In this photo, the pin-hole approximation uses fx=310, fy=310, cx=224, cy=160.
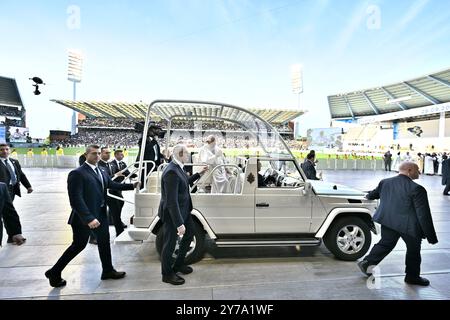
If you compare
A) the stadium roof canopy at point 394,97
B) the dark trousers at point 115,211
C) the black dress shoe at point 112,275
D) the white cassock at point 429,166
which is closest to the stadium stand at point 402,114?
the stadium roof canopy at point 394,97

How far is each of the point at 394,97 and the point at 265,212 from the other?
64830 mm

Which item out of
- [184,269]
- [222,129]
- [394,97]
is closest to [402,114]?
[394,97]

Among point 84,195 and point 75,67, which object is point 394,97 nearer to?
point 75,67

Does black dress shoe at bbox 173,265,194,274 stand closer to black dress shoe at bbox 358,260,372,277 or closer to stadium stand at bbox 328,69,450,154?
black dress shoe at bbox 358,260,372,277

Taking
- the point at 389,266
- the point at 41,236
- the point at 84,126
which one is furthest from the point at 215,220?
the point at 84,126

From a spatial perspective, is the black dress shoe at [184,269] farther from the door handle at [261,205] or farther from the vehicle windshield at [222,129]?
the vehicle windshield at [222,129]

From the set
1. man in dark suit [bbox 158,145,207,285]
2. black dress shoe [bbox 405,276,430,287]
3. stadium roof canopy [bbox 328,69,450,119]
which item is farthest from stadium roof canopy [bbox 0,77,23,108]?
black dress shoe [bbox 405,276,430,287]

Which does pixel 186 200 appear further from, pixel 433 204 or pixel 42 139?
pixel 42 139

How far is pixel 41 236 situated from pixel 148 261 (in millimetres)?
2706

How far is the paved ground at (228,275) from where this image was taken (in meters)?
3.58

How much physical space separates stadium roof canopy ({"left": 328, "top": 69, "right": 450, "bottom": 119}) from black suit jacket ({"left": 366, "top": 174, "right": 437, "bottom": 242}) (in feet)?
172

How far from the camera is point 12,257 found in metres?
4.77

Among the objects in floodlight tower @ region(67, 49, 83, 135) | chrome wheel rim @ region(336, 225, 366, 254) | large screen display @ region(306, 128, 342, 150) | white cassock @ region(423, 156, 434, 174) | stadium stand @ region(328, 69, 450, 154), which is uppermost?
floodlight tower @ region(67, 49, 83, 135)

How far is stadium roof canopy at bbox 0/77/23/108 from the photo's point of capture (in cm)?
6348
